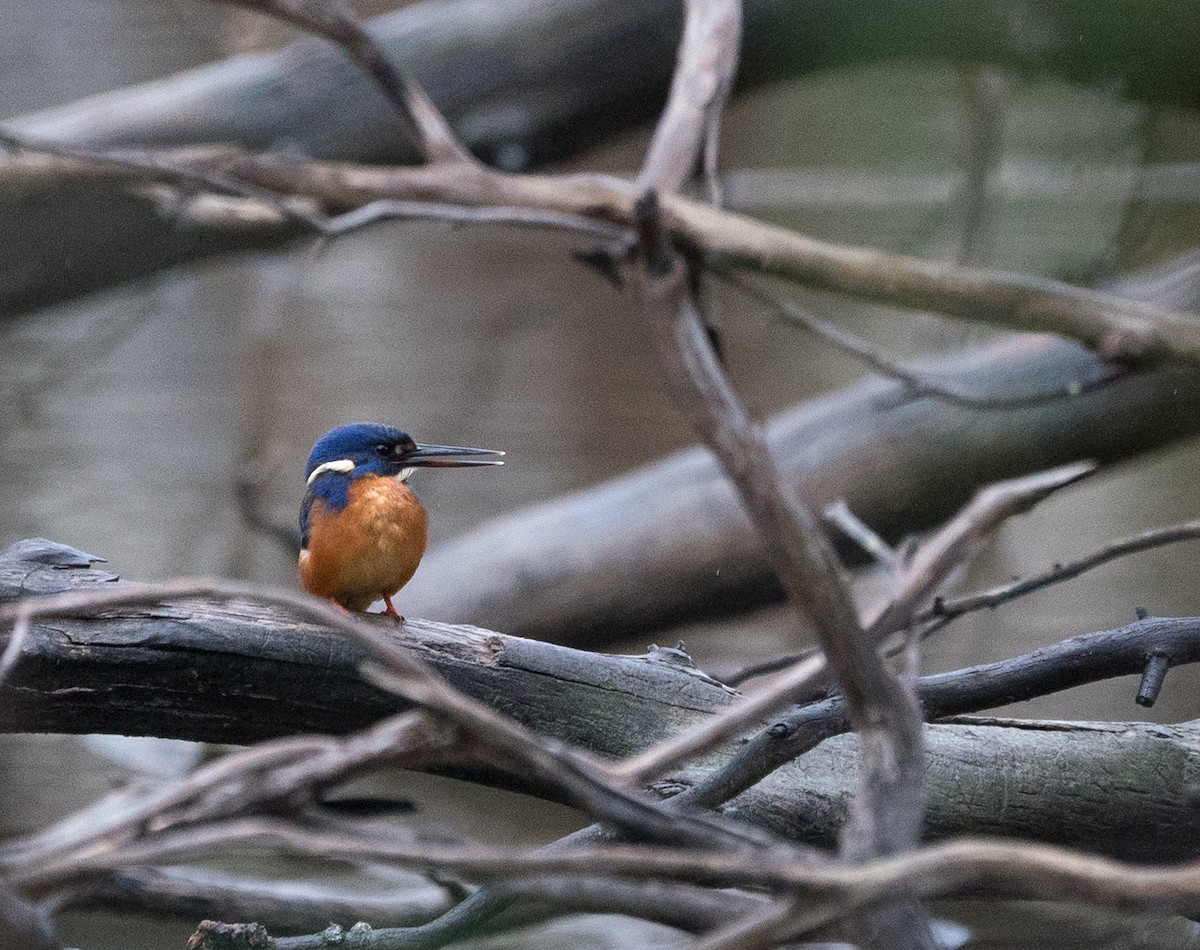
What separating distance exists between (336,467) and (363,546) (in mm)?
126

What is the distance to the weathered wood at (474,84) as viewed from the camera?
2.70 metres

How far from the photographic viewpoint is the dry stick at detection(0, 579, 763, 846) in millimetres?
575

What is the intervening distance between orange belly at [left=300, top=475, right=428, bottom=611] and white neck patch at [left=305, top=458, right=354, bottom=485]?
43 mm

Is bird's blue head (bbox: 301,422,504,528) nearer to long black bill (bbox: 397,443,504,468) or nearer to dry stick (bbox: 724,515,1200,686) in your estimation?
long black bill (bbox: 397,443,504,468)

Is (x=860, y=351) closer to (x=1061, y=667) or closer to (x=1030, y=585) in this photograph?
(x=1030, y=585)

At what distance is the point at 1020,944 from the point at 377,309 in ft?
8.76

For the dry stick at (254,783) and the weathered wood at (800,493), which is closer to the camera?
the dry stick at (254,783)

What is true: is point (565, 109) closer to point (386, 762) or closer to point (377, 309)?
point (377, 309)

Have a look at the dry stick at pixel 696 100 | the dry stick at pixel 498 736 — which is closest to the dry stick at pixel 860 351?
the dry stick at pixel 696 100

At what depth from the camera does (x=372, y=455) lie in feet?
4.48

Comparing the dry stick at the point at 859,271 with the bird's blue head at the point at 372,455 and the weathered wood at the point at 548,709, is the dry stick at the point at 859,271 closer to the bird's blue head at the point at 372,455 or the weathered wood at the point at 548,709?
the bird's blue head at the point at 372,455

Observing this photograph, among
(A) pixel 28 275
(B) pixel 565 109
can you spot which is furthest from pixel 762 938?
(A) pixel 28 275

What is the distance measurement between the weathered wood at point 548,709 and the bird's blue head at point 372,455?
0.72 ft

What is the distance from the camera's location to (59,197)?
268 cm
